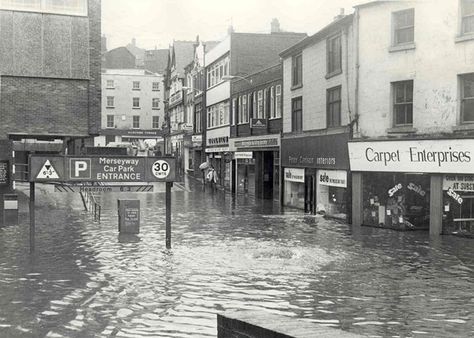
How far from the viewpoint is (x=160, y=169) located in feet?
57.4

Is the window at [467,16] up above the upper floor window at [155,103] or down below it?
below

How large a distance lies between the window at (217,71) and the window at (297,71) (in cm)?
1552

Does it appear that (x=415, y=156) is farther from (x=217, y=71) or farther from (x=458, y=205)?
(x=217, y=71)

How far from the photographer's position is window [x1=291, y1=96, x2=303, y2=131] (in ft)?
104

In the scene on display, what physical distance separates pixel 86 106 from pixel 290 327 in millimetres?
17721

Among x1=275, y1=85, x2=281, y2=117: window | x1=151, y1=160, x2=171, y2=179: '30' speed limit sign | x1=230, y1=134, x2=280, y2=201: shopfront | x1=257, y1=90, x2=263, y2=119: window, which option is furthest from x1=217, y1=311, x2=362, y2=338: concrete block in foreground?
x1=257, y1=90, x2=263, y2=119: window

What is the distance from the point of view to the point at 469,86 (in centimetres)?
2045

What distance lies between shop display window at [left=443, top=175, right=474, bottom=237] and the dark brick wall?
12.5 m

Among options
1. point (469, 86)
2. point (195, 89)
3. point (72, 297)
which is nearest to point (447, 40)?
point (469, 86)

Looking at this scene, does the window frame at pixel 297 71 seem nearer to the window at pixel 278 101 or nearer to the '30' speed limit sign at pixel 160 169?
the window at pixel 278 101

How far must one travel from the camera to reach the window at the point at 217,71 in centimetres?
4822

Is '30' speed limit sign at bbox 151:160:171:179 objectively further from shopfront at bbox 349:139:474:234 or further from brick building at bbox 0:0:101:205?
shopfront at bbox 349:139:474:234

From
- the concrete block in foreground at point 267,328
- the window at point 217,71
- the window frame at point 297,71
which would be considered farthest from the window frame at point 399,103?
the window at point 217,71

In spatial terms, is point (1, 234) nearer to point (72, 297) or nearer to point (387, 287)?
point (72, 297)
